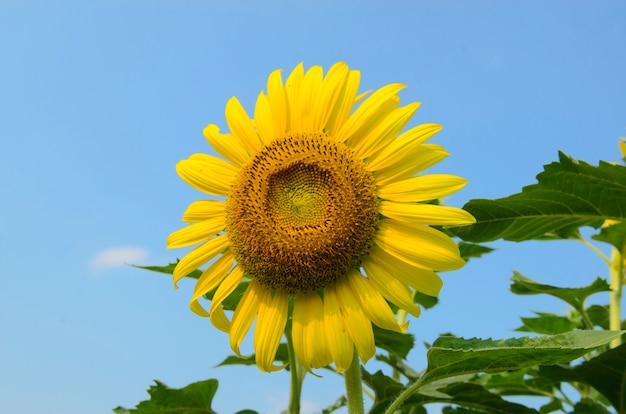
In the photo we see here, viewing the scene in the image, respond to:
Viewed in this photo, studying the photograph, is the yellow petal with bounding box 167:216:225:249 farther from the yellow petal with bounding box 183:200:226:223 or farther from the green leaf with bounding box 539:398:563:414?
the green leaf with bounding box 539:398:563:414

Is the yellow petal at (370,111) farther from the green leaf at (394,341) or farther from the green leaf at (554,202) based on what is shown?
the green leaf at (394,341)

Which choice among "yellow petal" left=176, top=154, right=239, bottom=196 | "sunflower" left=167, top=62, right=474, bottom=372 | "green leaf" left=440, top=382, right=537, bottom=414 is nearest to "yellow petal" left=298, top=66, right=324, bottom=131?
"sunflower" left=167, top=62, right=474, bottom=372

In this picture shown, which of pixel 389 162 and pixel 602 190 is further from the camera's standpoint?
pixel 602 190

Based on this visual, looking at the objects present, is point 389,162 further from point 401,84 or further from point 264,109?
point 264,109

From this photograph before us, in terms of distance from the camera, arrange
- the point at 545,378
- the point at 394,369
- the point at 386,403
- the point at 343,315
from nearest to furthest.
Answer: the point at 343,315 → the point at 386,403 → the point at 545,378 → the point at 394,369

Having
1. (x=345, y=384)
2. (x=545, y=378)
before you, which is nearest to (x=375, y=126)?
(x=345, y=384)

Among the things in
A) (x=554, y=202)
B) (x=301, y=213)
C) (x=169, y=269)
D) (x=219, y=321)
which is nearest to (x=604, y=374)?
(x=554, y=202)

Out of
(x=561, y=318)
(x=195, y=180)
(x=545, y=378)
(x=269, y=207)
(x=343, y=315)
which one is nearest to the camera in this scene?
(x=343, y=315)
